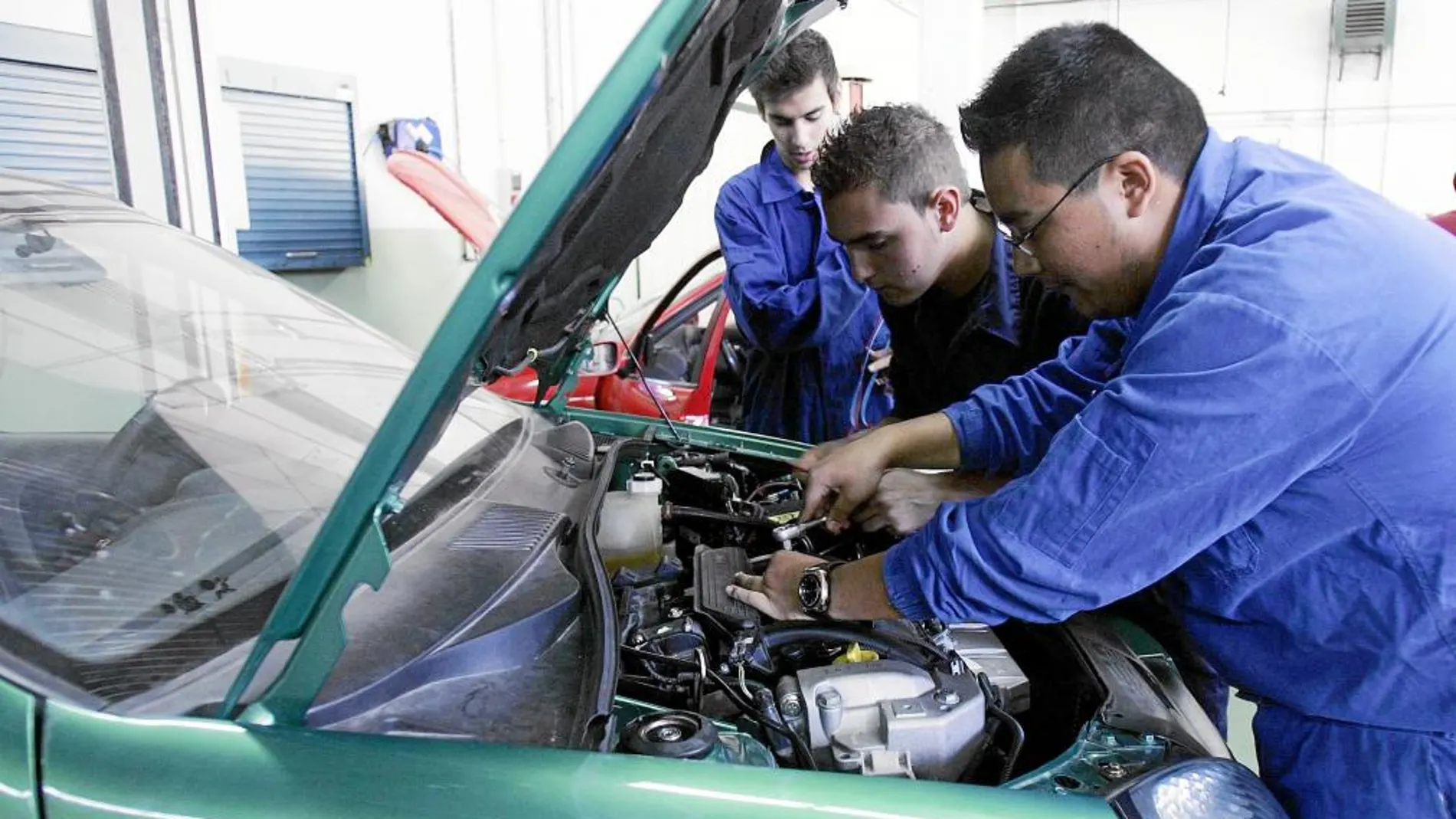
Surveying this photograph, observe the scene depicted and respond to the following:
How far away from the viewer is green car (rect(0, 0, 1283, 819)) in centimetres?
89

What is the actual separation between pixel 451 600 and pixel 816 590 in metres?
0.54

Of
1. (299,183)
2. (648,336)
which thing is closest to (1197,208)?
(648,336)

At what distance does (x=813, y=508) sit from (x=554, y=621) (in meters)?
0.73

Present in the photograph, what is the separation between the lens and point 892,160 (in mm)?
2092

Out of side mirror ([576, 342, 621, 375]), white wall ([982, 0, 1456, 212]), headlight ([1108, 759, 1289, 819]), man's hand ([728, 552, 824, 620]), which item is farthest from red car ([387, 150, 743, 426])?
white wall ([982, 0, 1456, 212])

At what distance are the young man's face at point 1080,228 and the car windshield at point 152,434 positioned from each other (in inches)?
35.7

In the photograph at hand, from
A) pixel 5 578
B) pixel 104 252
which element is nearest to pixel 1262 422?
pixel 5 578

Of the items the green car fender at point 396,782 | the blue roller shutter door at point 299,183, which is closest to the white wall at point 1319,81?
the blue roller shutter door at point 299,183

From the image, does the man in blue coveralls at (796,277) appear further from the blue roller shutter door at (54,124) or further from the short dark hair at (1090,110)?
the blue roller shutter door at (54,124)

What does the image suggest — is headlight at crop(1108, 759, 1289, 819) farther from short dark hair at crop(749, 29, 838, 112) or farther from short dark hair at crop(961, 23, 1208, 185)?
short dark hair at crop(749, 29, 838, 112)

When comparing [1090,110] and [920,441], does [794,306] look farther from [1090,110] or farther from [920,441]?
[1090,110]

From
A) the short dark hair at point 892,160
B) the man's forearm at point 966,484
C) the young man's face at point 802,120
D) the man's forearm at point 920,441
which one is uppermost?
the young man's face at point 802,120

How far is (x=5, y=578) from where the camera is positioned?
42.3 inches

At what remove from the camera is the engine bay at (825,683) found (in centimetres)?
117
